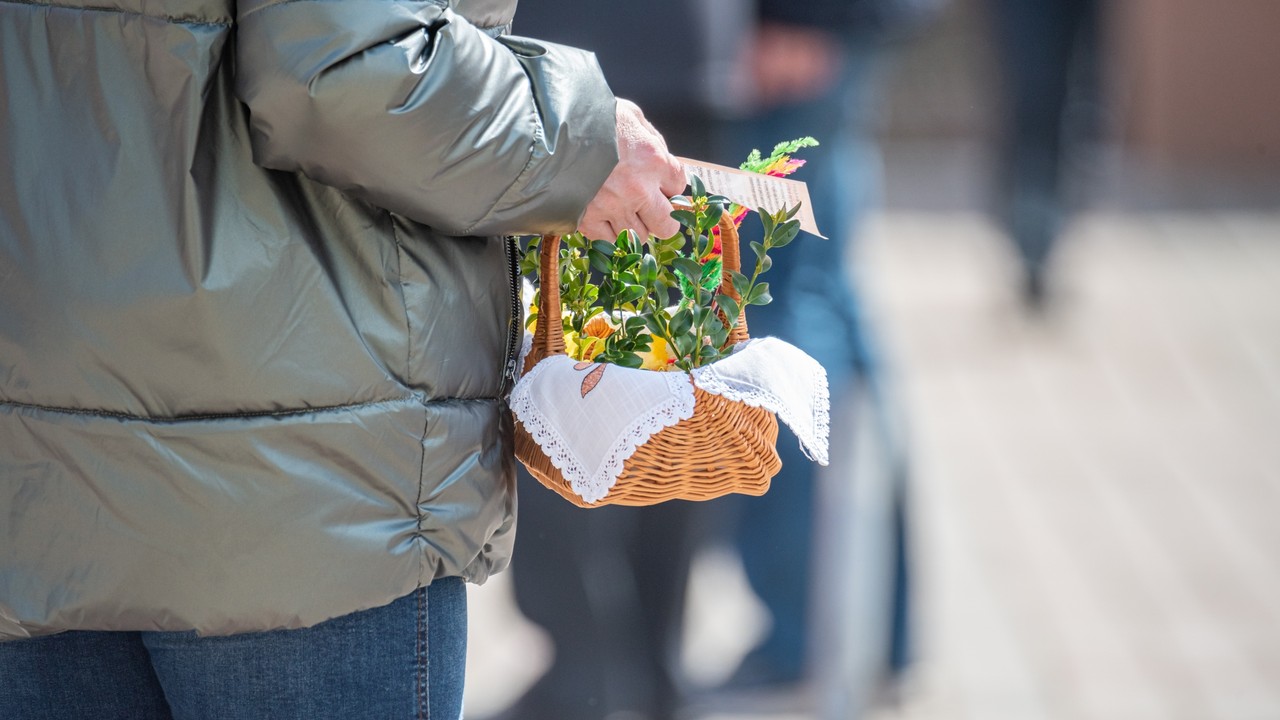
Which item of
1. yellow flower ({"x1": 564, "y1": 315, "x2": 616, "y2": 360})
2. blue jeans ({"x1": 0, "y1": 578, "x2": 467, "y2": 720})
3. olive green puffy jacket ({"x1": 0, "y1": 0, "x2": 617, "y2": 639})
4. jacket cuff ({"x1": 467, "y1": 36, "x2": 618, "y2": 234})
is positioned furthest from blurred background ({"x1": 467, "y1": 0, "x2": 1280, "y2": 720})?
blue jeans ({"x1": 0, "y1": 578, "x2": 467, "y2": 720})

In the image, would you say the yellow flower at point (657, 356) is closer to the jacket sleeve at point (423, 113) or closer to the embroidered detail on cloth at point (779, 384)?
the embroidered detail on cloth at point (779, 384)

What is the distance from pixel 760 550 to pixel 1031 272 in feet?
8.05

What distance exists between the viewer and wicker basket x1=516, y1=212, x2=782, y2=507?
1.16 m

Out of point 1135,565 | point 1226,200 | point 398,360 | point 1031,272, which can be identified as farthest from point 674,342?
point 1226,200

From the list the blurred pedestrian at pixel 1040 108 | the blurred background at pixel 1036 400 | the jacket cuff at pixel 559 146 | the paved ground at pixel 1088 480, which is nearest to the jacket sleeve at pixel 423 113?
the jacket cuff at pixel 559 146

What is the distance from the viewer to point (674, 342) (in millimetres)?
1233

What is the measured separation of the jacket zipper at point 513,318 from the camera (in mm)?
1233

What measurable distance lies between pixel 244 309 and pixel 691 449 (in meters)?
0.39

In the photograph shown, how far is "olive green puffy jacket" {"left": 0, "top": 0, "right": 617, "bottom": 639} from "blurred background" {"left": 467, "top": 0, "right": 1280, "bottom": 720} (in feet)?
3.42

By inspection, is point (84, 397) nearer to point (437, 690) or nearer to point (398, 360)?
point (398, 360)

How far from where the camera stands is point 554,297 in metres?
1.25

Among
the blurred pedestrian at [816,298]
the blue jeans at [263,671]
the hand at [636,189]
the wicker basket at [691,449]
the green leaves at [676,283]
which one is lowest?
the blurred pedestrian at [816,298]

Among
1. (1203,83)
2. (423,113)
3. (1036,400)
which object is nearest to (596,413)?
(423,113)

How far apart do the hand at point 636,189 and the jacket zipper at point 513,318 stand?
7cm
